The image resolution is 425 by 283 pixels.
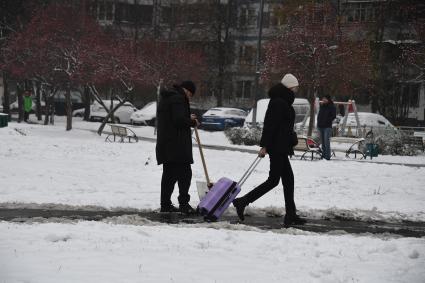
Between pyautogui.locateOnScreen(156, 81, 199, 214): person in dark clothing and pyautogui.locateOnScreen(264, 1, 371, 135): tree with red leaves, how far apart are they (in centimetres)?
2178

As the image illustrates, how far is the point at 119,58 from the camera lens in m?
31.0

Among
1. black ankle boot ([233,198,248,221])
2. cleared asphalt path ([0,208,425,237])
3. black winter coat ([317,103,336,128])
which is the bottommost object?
cleared asphalt path ([0,208,425,237])

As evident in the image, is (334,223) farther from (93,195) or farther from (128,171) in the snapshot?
(128,171)

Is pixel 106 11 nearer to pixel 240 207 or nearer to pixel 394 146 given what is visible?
pixel 394 146

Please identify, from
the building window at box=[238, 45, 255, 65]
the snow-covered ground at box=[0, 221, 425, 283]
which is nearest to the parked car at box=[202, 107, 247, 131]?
the building window at box=[238, 45, 255, 65]

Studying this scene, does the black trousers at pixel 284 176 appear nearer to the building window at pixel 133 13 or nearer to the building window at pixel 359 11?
the building window at pixel 359 11

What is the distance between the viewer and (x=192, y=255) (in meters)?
6.81

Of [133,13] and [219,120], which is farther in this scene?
[133,13]

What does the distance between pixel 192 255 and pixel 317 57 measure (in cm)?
2664

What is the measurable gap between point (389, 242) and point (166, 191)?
331cm

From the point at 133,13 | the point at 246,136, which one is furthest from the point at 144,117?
the point at 133,13

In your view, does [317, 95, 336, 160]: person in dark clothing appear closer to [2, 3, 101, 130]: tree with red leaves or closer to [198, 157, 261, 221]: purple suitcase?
[198, 157, 261, 221]: purple suitcase

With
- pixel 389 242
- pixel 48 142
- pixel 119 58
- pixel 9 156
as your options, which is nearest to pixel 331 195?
pixel 389 242

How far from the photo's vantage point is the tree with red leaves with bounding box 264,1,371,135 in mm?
32656
